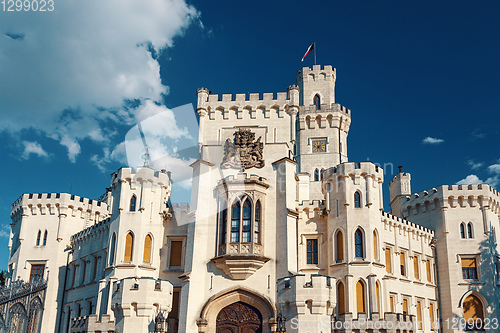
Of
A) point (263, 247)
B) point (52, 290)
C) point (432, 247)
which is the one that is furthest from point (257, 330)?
point (52, 290)

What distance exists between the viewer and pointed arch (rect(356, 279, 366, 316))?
33562 mm

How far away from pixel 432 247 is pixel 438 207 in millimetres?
3539

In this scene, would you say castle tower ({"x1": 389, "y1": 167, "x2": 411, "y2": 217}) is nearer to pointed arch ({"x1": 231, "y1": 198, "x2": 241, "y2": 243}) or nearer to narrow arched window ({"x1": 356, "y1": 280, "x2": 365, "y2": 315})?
narrow arched window ({"x1": 356, "y1": 280, "x2": 365, "y2": 315})

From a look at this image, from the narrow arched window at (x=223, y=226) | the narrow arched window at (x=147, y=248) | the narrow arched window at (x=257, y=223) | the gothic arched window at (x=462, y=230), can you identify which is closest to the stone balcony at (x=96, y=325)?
the narrow arched window at (x=147, y=248)

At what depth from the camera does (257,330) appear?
1256 inches

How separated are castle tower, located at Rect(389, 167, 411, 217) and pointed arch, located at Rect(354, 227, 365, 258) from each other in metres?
12.9

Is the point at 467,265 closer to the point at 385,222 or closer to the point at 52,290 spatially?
the point at 385,222

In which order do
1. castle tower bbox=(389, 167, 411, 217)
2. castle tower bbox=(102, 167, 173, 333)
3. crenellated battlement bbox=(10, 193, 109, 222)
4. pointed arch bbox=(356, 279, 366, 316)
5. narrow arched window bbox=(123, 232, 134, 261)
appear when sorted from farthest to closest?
castle tower bbox=(389, 167, 411, 217) → crenellated battlement bbox=(10, 193, 109, 222) → narrow arched window bbox=(123, 232, 134, 261) → castle tower bbox=(102, 167, 173, 333) → pointed arch bbox=(356, 279, 366, 316)

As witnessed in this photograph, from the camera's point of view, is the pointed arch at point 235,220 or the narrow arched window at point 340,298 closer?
the pointed arch at point 235,220

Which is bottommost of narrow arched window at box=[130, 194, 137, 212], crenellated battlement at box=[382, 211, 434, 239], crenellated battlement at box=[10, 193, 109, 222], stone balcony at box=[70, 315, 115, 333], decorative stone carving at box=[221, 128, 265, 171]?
stone balcony at box=[70, 315, 115, 333]

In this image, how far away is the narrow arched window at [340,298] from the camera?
111ft

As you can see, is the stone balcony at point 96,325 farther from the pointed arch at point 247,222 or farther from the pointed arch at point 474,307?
the pointed arch at point 474,307

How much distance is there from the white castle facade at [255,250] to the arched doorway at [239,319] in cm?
7

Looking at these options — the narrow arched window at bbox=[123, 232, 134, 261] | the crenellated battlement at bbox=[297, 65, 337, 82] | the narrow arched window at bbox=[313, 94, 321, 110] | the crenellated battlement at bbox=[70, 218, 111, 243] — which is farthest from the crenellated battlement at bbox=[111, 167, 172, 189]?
the crenellated battlement at bbox=[297, 65, 337, 82]
